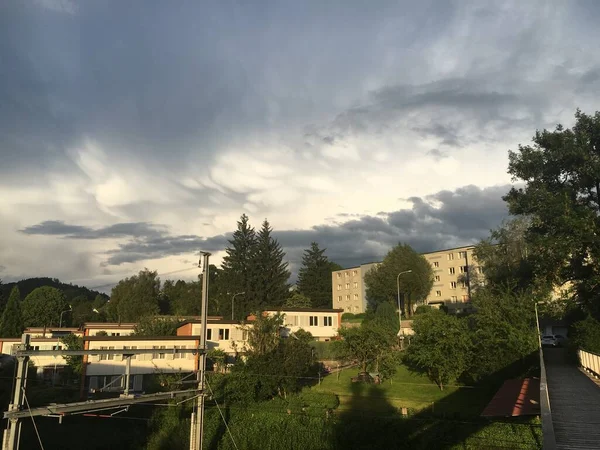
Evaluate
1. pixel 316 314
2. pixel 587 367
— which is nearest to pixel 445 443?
pixel 587 367

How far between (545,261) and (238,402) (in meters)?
28.6

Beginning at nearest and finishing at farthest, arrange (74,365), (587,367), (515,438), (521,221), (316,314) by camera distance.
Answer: (515,438) < (587,367) < (74,365) < (316,314) < (521,221)

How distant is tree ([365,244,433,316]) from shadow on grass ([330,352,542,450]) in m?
48.1

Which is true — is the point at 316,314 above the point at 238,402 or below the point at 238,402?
above

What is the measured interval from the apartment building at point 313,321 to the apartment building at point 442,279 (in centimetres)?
3556

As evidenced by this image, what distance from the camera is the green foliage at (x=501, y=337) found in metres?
39.4

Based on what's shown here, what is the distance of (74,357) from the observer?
50.0 meters

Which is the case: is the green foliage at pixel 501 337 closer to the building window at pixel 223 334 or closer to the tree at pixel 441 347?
the tree at pixel 441 347

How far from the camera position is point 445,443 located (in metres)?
27.5

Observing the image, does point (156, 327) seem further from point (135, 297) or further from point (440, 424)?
point (135, 297)

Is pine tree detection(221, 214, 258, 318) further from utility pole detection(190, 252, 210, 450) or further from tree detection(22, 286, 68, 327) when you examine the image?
utility pole detection(190, 252, 210, 450)

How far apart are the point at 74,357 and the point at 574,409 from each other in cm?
4728

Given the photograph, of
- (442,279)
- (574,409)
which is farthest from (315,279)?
(574,409)

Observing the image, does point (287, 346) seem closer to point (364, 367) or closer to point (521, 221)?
point (364, 367)
